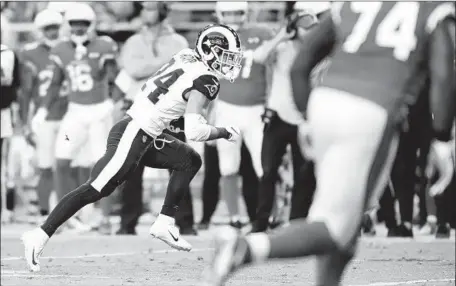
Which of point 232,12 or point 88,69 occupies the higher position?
point 232,12

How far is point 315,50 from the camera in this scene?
5.39m

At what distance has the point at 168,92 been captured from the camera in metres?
8.90

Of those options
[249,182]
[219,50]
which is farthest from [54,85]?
[219,50]

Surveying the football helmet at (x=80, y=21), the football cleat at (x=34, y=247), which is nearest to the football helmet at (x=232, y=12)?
the football helmet at (x=80, y=21)

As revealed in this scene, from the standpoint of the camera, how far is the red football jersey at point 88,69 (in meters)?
12.9

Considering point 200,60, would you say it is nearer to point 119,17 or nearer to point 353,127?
point 353,127

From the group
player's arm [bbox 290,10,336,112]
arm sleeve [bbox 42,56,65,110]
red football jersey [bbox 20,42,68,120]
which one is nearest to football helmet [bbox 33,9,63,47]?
red football jersey [bbox 20,42,68,120]

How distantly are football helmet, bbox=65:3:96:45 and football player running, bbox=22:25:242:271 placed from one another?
405 cm

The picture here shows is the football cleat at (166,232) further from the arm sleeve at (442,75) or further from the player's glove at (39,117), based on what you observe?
the player's glove at (39,117)

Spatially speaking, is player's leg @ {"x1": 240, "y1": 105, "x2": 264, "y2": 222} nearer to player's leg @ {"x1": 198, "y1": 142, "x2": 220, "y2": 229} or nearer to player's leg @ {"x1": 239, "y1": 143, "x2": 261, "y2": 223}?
player's leg @ {"x1": 239, "y1": 143, "x2": 261, "y2": 223}

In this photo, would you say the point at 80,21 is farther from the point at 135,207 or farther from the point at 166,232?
the point at 166,232

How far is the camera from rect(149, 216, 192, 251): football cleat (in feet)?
29.2

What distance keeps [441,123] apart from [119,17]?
1069 cm

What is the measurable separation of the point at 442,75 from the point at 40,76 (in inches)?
358
